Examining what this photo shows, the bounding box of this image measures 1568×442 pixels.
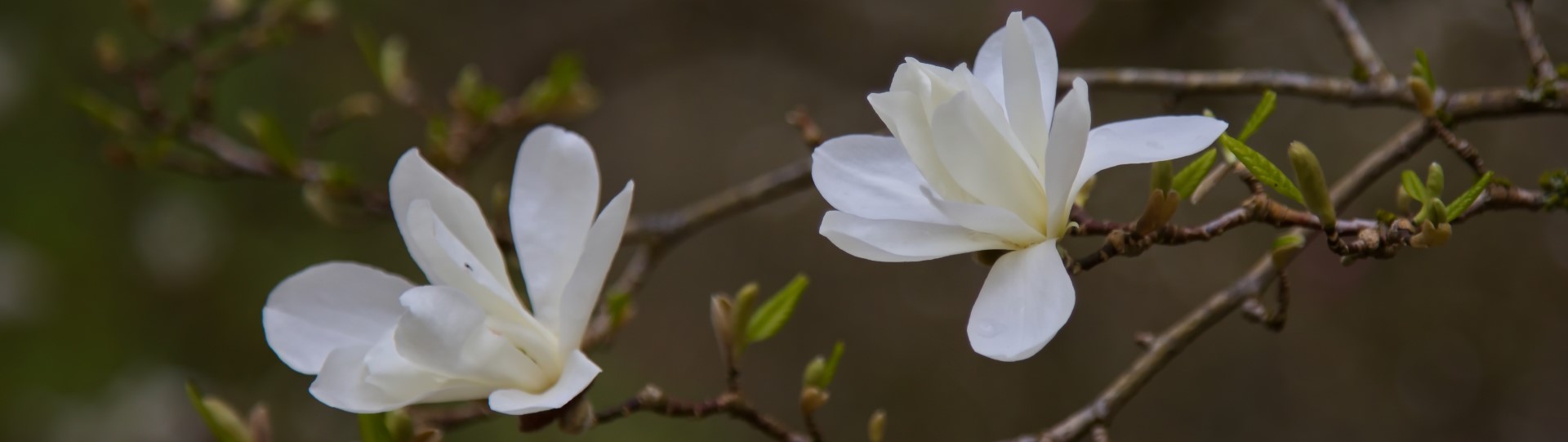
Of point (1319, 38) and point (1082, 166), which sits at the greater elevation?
point (1082, 166)

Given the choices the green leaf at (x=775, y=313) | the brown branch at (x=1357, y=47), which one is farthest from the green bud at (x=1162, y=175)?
the brown branch at (x=1357, y=47)

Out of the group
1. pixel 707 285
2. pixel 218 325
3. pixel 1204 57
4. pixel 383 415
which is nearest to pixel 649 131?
pixel 707 285

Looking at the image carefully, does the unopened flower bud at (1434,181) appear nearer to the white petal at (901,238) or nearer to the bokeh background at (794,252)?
the white petal at (901,238)

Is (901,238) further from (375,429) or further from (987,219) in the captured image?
(375,429)

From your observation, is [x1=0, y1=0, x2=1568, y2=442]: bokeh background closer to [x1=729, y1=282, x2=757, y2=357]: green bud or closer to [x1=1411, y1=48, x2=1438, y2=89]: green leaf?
[x1=1411, y1=48, x2=1438, y2=89]: green leaf

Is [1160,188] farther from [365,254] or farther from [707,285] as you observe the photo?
[365,254]
